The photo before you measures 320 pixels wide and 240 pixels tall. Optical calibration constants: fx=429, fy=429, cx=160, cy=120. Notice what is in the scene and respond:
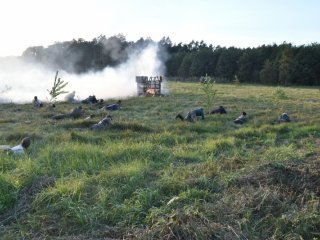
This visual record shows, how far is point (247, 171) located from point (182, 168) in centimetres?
133

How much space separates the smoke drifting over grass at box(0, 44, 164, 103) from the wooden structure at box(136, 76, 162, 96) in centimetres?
147

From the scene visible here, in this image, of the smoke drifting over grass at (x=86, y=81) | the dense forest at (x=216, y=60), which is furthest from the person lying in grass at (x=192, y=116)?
the dense forest at (x=216, y=60)

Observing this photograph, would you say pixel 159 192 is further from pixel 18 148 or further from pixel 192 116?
pixel 192 116

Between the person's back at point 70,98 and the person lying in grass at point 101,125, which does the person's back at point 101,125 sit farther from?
the person's back at point 70,98

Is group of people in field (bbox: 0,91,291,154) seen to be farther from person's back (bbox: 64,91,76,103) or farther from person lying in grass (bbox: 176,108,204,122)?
person's back (bbox: 64,91,76,103)

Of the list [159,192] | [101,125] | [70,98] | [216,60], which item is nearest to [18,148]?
[159,192]

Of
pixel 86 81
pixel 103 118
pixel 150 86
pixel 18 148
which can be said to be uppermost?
pixel 18 148

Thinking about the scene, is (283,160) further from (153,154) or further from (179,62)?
(179,62)

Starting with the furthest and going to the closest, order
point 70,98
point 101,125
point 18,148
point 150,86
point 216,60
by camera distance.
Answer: point 216,60 → point 150,86 → point 70,98 → point 101,125 → point 18,148

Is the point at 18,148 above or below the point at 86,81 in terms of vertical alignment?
above

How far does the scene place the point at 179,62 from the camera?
93.7 metres

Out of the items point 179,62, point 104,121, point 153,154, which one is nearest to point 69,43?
point 179,62

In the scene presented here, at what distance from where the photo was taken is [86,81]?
4612 centimetres

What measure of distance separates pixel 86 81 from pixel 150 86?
42.8 feet
